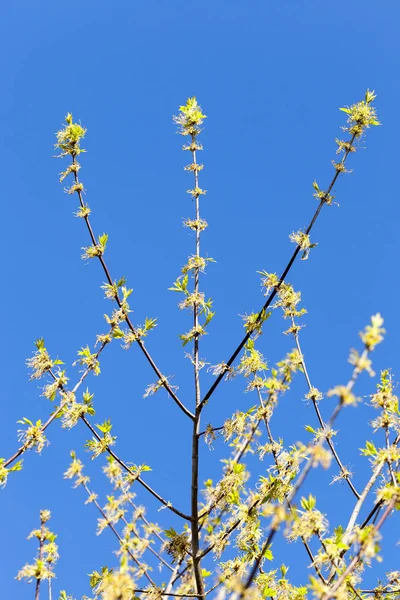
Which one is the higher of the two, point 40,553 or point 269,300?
point 269,300

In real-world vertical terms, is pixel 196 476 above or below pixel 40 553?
above

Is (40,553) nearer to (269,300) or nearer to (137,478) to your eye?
(137,478)

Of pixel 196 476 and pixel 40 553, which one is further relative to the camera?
pixel 40 553

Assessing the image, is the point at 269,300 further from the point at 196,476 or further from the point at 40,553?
the point at 40,553

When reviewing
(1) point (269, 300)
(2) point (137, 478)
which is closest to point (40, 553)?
(2) point (137, 478)

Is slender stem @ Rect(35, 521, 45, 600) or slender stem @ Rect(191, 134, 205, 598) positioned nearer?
slender stem @ Rect(191, 134, 205, 598)

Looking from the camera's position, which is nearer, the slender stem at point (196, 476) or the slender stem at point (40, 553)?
the slender stem at point (196, 476)

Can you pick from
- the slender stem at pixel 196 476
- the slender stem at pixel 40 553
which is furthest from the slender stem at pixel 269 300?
the slender stem at pixel 40 553

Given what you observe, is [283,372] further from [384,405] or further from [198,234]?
[198,234]

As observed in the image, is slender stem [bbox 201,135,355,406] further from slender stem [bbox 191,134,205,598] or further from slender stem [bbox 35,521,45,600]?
slender stem [bbox 35,521,45,600]

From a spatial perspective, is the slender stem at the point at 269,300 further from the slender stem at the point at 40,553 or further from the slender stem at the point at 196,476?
the slender stem at the point at 40,553

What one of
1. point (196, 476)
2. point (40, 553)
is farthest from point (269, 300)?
point (40, 553)

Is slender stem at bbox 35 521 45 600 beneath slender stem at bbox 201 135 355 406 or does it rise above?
beneath

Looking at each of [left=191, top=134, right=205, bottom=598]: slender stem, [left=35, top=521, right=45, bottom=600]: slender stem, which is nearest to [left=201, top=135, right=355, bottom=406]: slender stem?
[left=191, top=134, right=205, bottom=598]: slender stem
